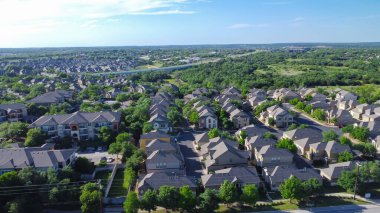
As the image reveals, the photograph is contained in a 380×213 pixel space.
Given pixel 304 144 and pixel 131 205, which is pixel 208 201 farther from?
pixel 304 144

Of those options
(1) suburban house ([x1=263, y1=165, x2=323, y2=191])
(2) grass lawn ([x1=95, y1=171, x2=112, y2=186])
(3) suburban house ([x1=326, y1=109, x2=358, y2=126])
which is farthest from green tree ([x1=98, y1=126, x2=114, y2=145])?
(3) suburban house ([x1=326, y1=109, x2=358, y2=126])

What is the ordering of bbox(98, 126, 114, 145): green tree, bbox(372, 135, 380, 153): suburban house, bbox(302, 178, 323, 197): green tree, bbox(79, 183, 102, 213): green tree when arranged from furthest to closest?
bbox(98, 126, 114, 145): green tree
bbox(372, 135, 380, 153): suburban house
bbox(302, 178, 323, 197): green tree
bbox(79, 183, 102, 213): green tree

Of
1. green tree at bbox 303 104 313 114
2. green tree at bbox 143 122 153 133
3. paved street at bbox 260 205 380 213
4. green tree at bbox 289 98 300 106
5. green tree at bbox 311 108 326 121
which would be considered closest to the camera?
paved street at bbox 260 205 380 213

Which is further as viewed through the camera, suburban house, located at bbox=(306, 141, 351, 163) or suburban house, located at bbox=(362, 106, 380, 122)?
suburban house, located at bbox=(362, 106, 380, 122)

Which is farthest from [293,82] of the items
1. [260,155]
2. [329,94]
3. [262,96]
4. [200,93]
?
[260,155]

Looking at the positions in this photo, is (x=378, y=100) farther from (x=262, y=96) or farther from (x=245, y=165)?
(x=245, y=165)

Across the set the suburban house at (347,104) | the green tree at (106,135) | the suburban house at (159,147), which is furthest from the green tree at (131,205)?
the suburban house at (347,104)

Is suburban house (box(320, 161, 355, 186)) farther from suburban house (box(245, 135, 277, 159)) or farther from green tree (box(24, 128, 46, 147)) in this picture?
green tree (box(24, 128, 46, 147))

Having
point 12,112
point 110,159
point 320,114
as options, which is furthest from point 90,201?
point 320,114
